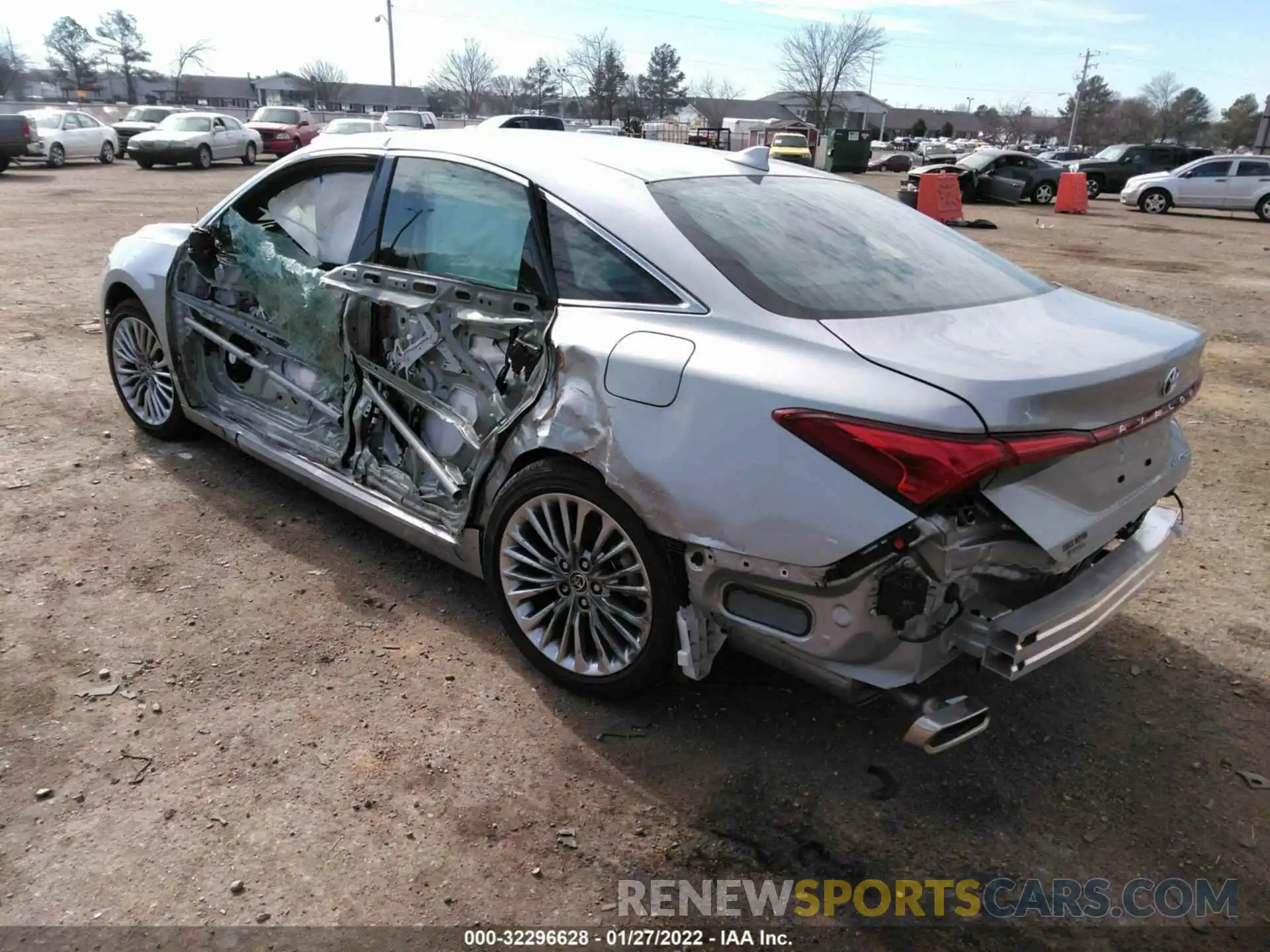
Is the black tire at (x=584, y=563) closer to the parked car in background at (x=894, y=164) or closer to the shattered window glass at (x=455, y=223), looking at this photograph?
the shattered window glass at (x=455, y=223)

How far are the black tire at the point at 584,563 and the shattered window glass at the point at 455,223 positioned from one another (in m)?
0.71

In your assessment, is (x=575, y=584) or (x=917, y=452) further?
(x=575, y=584)

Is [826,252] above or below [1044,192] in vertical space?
above

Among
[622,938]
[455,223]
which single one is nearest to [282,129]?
[455,223]

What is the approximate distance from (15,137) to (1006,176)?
25.8 meters

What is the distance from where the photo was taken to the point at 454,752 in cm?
276

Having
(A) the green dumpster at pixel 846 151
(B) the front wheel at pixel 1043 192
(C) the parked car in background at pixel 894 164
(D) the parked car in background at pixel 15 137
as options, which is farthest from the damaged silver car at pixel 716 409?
(C) the parked car in background at pixel 894 164

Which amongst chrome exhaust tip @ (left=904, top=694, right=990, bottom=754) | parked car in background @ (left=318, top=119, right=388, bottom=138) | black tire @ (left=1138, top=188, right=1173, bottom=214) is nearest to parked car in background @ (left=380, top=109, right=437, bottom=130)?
parked car in background @ (left=318, top=119, right=388, bottom=138)

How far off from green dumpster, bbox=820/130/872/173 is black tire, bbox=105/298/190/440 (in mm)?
37352

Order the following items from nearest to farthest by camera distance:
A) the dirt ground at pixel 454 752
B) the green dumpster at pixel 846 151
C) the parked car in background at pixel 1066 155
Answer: the dirt ground at pixel 454 752
the green dumpster at pixel 846 151
the parked car in background at pixel 1066 155

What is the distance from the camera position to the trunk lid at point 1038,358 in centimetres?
217

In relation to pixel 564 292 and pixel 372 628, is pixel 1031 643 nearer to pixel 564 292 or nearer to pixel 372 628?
pixel 564 292

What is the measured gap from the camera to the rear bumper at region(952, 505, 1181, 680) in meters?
2.29

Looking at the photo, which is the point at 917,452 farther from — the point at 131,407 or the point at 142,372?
the point at 131,407
